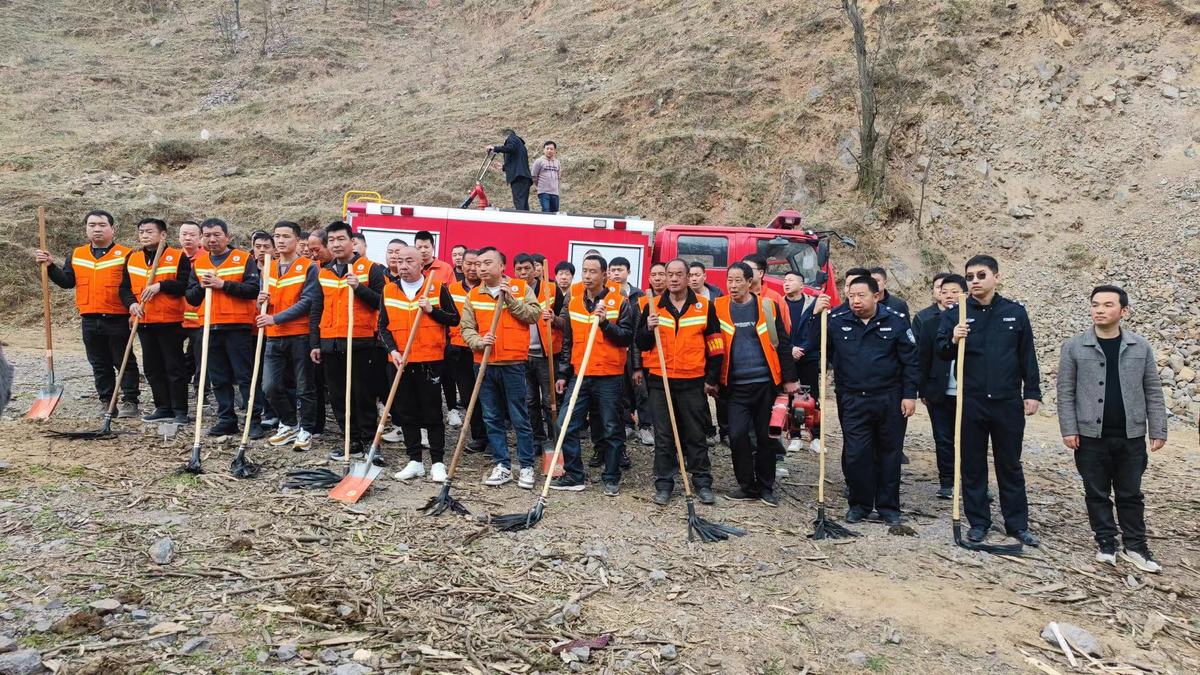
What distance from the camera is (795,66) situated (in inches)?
705

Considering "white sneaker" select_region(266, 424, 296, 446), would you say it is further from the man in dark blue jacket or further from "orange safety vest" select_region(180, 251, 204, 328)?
the man in dark blue jacket

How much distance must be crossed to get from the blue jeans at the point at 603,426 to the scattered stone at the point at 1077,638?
3144 millimetres

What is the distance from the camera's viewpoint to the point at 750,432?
6012mm

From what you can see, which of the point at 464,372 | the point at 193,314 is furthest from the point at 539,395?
the point at 193,314

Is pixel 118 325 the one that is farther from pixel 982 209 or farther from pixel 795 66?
pixel 795 66

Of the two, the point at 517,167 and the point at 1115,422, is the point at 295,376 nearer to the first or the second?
the point at 517,167

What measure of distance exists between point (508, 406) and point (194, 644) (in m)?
2.97

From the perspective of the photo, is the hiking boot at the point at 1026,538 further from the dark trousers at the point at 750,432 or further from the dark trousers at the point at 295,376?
the dark trousers at the point at 295,376

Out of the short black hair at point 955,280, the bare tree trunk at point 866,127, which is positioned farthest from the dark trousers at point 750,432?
the bare tree trunk at point 866,127

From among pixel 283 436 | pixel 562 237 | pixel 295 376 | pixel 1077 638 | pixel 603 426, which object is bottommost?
pixel 1077 638

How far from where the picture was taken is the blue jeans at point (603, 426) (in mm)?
5934

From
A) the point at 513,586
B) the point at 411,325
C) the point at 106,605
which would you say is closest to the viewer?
the point at 106,605

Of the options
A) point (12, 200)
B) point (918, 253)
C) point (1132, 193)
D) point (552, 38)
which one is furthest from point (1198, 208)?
point (12, 200)

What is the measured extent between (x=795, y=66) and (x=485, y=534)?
54.0ft
